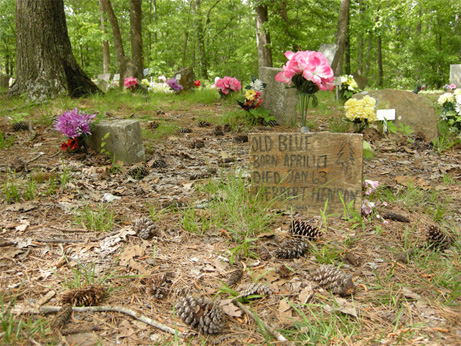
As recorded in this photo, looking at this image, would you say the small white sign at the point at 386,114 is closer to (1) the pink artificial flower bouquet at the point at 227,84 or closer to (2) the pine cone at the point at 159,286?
(1) the pink artificial flower bouquet at the point at 227,84

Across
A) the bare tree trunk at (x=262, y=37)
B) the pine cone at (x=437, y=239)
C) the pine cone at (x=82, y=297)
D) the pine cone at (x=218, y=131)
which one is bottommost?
the pine cone at (x=82, y=297)

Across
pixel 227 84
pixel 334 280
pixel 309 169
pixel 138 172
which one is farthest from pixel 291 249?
pixel 227 84

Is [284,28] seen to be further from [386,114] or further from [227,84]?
[386,114]

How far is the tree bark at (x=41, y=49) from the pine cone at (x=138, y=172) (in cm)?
325

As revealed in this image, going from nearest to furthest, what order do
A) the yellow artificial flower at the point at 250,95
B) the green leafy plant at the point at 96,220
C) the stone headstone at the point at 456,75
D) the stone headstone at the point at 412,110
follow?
1. the green leafy plant at the point at 96,220
2. the stone headstone at the point at 412,110
3. the yellow artificial flower at the point at 250,95
4. the stone headstone at the point at 456,75

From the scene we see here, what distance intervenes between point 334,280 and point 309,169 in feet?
3.52

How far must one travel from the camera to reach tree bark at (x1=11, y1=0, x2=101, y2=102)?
18.3 feet

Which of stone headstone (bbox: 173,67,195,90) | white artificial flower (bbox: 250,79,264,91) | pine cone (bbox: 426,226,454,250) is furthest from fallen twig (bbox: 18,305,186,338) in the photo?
stone headstone (bbox: 173,67,195,90)

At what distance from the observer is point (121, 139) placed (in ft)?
11.8

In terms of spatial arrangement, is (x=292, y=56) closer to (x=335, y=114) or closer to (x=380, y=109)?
(x=380, y=109)

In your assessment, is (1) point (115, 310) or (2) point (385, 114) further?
(2) point (385, 114)

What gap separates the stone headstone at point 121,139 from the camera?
3600mm

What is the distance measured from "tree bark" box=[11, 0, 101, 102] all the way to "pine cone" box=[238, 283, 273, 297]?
5.36 meters

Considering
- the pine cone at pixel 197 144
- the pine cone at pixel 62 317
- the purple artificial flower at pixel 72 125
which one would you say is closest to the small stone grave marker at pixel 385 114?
the pine cone at pixel 197 144
